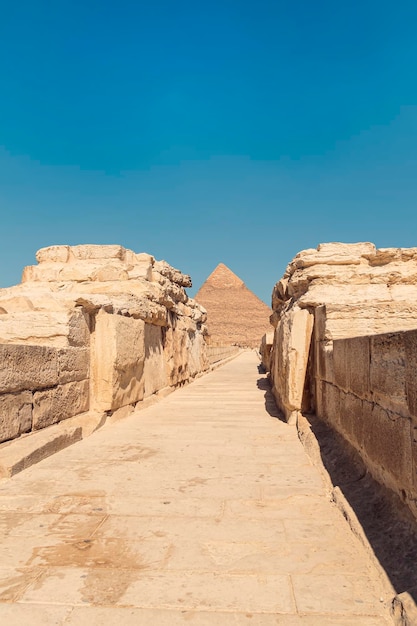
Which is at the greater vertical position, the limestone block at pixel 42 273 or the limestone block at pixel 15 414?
the limestone block at pixel 42 273

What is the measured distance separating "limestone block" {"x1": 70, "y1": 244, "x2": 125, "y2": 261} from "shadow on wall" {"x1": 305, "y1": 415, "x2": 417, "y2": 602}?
449 cm

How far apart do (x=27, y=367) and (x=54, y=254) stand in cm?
342

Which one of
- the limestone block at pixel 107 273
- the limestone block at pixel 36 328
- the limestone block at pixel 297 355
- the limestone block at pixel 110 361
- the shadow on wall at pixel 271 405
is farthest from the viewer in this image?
the limestone block at pixel 107 273

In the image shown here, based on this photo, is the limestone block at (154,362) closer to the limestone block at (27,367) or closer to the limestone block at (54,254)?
the limestone block at (54,254)

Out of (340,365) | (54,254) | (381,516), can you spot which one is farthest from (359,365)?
(54,254)

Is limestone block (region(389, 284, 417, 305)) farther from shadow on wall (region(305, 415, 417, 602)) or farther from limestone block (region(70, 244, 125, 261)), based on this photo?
Result: limestone block (region(70, 244, 125, 261))

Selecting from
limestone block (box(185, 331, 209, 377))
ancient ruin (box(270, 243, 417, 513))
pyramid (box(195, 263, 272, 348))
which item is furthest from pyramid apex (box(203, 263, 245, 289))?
ancient ruin (box(270, 243, 417, 513))

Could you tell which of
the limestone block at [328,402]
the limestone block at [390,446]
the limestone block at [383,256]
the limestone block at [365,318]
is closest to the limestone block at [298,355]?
the limestone block at [328,402]

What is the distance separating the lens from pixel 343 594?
5.48ft

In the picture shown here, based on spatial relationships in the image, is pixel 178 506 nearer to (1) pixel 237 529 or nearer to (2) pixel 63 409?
(1) pixel 237 529

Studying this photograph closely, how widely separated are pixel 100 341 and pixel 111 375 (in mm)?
404

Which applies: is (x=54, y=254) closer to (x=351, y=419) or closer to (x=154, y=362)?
(x=154, y=362)

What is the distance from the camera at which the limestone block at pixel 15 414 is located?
334 cm

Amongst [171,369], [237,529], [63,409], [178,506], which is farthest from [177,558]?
[171,369]
